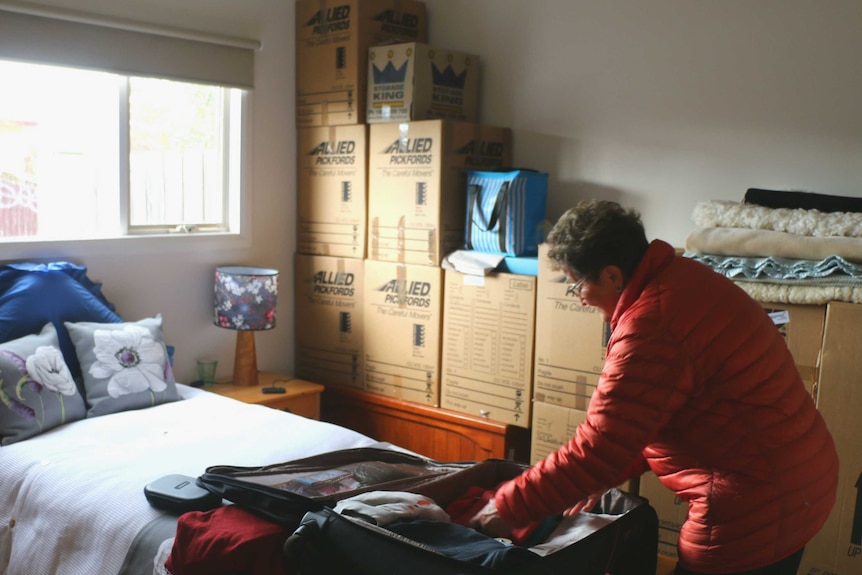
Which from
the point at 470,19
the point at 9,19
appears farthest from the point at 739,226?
the point at 9,19

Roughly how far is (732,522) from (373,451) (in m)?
0.90

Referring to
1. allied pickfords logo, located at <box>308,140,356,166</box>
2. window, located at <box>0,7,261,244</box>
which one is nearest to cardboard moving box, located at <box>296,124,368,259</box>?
allied pickfords logo, located at <box>308,140,356,166</box>

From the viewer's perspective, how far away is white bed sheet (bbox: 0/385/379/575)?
2133mm

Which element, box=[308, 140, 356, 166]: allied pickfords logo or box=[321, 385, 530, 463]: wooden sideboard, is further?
box=[308, 140, 356, 166]: allied pickfords logo

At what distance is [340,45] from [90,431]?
2128 millimetres

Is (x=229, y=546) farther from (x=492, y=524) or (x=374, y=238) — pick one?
(x=374, y=238)

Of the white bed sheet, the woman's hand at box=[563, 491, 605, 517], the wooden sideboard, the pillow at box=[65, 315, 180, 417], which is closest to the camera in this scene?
the woman's hand at box=[563, 491, 605, 517]

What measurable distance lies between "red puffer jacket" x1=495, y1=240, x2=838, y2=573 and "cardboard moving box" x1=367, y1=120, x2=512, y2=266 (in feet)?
6.56

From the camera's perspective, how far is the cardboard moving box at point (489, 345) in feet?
11.1

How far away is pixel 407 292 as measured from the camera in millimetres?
3725

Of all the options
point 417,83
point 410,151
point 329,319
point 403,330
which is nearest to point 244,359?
point 329,319

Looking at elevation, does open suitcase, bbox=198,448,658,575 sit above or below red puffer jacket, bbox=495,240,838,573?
below

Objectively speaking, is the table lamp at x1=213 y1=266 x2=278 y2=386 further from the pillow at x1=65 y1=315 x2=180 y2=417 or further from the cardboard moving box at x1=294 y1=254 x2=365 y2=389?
the pillow at x1=65 y1=315 x2=180 y2=417

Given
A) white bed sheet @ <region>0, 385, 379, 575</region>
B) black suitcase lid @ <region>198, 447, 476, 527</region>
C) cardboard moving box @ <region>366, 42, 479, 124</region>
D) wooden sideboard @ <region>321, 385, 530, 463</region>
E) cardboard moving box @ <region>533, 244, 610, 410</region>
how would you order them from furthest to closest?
cardboard moving box @ <region>366, 42, 479, 124</region>
wooden sideboard @ <region>321, 385, 530, 463</region>
cardboard moving box @ <region>533, 244, 610, 410</region>
white bed sheet @ <region>0, 385, 379, 575</region>
black suitcase lid @ <region>198, 447, 476, 527</region>
